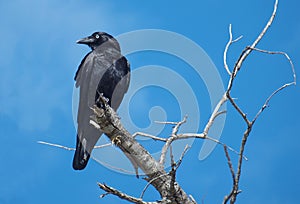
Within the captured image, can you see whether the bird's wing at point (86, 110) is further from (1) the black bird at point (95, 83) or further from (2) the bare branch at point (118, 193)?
(2) the bare branch at point (118, 193)

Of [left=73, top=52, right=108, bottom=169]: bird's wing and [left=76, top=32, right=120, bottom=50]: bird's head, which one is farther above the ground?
[left=76, top=32, right=120, bottom=50]: bird's head

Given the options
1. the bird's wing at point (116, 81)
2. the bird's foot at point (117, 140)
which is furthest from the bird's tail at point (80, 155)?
the bird's foot at point (117, 140)

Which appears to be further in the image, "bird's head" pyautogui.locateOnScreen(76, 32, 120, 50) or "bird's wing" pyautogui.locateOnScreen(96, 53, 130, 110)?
"bird's head" pyautogui.locateOnScreen(76, 32, 120, 50)

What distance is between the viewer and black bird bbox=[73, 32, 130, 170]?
4.64 m

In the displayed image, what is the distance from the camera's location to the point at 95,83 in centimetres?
475

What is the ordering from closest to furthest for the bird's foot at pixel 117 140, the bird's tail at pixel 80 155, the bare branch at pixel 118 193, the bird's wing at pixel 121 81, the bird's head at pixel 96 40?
the bare branch at pixel 118 193 < the bird's foot at pixel 117 140 < the bird's tail at pixel 80 155 < the bird's wing at pixel 121 81 < the bird's head at pixel 96 40

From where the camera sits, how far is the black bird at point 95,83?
4.64 m

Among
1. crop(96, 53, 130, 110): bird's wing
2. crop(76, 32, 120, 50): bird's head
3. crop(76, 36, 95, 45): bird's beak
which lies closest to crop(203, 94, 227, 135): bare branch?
crop(96, 53, 130, 110): bird's wing

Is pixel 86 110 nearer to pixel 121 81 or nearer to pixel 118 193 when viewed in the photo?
pixel 121 81

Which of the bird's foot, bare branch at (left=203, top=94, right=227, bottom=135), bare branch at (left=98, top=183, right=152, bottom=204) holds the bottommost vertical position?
bare branch at (left=98, top=183, right=152, bottom=204)

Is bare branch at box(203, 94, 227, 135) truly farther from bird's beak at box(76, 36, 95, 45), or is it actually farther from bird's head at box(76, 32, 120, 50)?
bird's beak at box(76, 36, 95, 45)

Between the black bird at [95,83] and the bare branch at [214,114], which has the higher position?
the black bird at [95,83]

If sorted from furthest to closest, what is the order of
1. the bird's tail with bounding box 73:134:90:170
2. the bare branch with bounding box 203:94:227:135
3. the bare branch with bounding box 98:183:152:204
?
the bird's tail with bounding box 73:134:90:170, the bare branch with bounding box 203:94:227:135, the bare branch with bounding box 98:183:152:204

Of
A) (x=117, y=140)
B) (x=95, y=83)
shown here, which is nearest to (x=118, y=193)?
(x=117, y=140)
